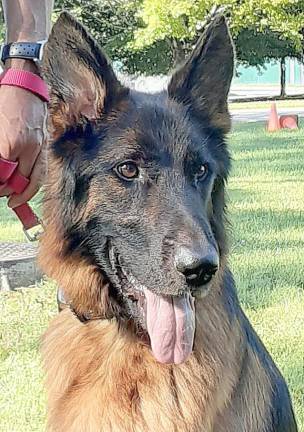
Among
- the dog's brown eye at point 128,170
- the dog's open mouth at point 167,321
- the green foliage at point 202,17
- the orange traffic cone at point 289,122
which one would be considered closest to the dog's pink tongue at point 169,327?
the dog's open mouth at point 167,321

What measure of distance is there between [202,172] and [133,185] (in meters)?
0.33

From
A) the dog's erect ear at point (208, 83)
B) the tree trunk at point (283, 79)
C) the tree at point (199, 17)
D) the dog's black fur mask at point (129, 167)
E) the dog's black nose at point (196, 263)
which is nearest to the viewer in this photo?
the dog's black nose at point (196, 263)

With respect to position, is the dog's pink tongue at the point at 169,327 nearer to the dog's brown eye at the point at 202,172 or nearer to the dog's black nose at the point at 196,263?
the dog's black nose at the point at 196,263

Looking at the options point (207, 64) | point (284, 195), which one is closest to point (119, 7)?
point (284, 195)

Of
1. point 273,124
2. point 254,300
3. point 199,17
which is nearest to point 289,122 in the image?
point 273,124

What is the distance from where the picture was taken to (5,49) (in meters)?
3.35

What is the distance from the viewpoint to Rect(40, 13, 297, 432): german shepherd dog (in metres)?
3.31

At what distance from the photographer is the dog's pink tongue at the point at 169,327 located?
130 inches

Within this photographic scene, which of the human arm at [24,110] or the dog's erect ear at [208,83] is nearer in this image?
the human arm at [24,110]

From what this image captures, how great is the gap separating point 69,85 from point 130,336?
1.17 metres

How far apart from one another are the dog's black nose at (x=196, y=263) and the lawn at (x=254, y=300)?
0.82 meters

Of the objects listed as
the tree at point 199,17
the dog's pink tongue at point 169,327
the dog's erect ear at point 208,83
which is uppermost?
the dog's erect ear at point 208,83

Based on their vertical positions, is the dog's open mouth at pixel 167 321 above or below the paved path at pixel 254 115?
above

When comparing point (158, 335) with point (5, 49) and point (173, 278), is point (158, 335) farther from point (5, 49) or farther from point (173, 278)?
point (5, 49)
